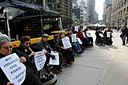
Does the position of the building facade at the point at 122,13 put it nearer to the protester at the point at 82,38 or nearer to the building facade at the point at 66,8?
the protester at the point at 82,38

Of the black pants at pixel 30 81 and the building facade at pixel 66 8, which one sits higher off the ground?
the building facade at pixel 66 8

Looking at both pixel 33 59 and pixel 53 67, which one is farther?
pixel 53 67

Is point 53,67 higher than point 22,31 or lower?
lower

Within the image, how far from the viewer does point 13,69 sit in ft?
6.31

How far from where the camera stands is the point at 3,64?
1795mm

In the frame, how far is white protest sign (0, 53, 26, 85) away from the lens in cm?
181

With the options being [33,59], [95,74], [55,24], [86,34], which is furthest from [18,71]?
[55,24]

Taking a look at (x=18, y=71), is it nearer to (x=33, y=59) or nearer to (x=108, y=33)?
(x=33, y=59)

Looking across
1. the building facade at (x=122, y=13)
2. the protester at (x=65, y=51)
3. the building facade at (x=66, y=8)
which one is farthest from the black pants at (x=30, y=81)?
the building facade at (x=66, y=8)

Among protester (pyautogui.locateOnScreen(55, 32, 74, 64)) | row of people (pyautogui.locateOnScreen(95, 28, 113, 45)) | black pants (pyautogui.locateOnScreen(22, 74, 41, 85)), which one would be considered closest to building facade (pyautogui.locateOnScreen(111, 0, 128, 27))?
row of people (pyautogui.locateOnScreen(95, 28, 113, 45))

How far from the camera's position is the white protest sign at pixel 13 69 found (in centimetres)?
181

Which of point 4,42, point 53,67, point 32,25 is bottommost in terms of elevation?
point 53,67

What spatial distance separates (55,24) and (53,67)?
8.42 m

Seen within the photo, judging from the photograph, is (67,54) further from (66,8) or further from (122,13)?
(66,8)
